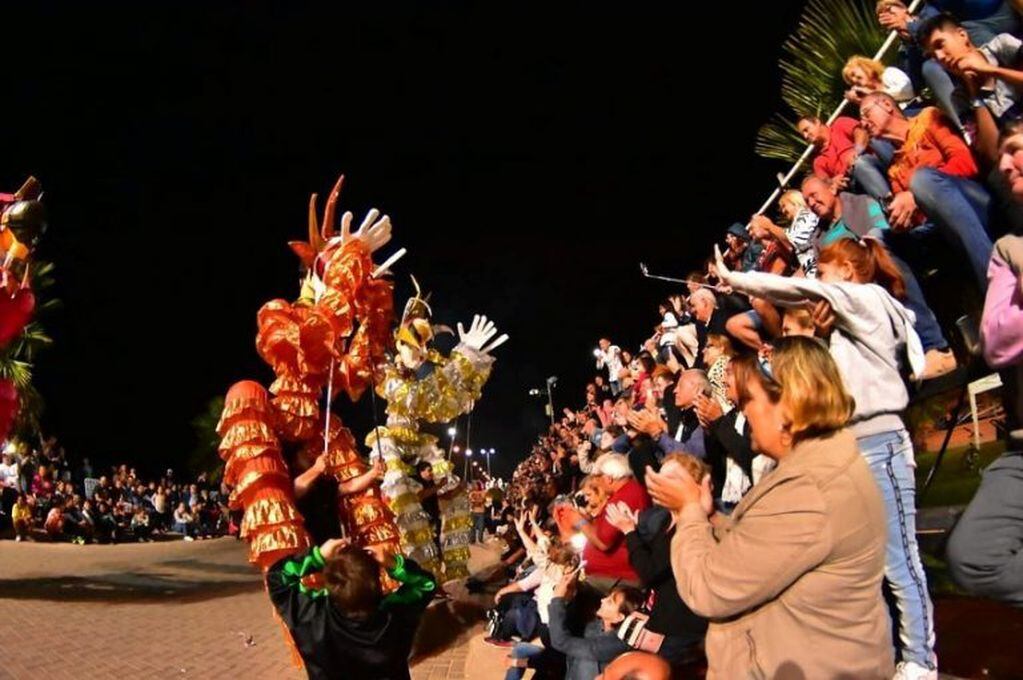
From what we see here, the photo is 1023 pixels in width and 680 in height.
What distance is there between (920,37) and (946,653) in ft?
9.79

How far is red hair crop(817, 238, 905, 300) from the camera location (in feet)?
11.7

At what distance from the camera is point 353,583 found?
3324 mm

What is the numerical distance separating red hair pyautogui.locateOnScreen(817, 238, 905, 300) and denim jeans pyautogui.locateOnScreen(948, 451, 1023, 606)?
1.18 metres

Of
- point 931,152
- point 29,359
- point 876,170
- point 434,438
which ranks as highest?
point 29,359

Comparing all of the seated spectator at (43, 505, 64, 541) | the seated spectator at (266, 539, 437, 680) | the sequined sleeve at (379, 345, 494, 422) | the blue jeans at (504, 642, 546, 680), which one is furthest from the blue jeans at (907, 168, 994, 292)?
the seated spectator at (43, 505, 64, 541)

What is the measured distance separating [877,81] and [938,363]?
2.44 metres

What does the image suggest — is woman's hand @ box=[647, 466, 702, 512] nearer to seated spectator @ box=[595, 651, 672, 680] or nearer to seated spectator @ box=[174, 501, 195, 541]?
seated spectator @ box=[595, 651, 672, 680]

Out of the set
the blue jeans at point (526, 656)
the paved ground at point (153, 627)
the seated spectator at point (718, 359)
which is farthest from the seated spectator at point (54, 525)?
the seated spectator at point (718, 359)

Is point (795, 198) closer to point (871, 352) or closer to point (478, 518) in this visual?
point (871, 352)

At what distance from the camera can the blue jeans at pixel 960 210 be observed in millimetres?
3561

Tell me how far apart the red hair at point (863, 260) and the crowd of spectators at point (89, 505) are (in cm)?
1520

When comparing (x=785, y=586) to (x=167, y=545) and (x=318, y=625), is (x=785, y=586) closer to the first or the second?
(x=318, y=625)

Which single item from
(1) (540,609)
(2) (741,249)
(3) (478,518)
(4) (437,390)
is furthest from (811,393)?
(3) (478,518)

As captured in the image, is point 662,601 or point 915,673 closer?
point 915,673
